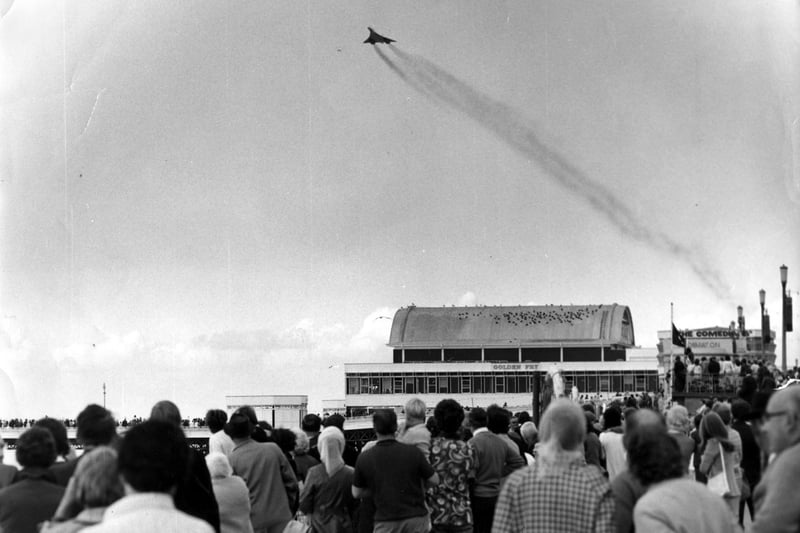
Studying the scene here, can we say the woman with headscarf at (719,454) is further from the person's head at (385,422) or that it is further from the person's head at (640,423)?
the person's head at (640,423)

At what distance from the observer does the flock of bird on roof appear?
107 m

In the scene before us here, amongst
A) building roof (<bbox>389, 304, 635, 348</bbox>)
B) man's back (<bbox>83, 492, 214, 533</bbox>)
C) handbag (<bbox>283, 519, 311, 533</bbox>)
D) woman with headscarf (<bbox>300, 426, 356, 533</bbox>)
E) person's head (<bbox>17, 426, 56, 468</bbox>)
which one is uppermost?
building roof (<bbox>389, 304, 635, 348</bbox>)

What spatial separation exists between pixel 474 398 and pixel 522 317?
47.9ft

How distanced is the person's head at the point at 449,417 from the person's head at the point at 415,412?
0.19 meters

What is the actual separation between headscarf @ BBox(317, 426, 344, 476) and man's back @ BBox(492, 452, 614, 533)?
6.56m

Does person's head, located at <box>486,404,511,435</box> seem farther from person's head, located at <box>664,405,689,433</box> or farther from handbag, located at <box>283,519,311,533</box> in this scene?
handbag, located at <box>283,519,311,533</box>

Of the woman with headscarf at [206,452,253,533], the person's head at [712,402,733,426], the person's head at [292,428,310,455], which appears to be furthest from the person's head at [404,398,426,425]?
the person's head at [712,402,733,426]

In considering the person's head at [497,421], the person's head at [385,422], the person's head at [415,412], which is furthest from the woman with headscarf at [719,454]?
the person's head at [385,422]

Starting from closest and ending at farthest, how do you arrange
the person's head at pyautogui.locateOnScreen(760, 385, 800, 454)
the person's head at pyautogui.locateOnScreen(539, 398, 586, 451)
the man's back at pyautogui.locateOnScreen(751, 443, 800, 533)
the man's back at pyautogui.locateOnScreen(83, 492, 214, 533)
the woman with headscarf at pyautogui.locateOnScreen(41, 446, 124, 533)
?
the man's back at pyautogui.locateOnScreen(83, 492, 214, 533) → the man's back at pyautogui.locateOnScreen(751, 443, 800, 533) → the woman with headscarf at pyautogui.locateOnScreen(41, 446, 124, 533) → the person's head at pyautogui.locateOnScreen(760, 385, 800, 454) → the person's head at pyautogui.locateOnScreen(539, 398, 586, 451)

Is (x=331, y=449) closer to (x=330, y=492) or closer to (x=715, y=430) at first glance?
(x=330, y=492)

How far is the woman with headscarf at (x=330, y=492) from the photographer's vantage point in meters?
14.6

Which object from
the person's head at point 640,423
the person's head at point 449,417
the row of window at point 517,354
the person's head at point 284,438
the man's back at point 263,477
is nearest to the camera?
the person's head at point 640,423

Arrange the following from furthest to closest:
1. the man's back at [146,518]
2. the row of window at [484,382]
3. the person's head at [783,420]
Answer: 1. the row of window at [484,382]
2. the person's head at [783,420]
3. the man's back at [146,518]

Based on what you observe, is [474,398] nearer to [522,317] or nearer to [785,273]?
[522,317]
